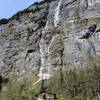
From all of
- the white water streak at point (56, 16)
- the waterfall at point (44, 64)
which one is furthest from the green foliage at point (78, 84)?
the white water streak at point (56, 16)

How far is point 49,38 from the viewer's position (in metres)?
44.0

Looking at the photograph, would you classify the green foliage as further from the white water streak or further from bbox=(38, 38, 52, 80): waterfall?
the white water streak

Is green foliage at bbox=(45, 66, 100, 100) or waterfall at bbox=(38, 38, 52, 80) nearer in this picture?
green foliage at bbox=(45, 66, 100, 100)

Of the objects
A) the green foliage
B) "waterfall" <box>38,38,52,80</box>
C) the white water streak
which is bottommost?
the green foliage

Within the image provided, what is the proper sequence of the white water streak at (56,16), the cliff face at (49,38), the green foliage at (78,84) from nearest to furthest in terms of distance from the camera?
the green foliage at (78,84) → the cliff face at (49,38) → the white water streak at (56,16)

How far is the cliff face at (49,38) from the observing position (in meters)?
40.7

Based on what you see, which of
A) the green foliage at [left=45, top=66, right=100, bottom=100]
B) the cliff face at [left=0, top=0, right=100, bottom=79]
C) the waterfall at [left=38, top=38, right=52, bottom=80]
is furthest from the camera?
the waterfall at [left=38, top=38, right=52, bottom=80]

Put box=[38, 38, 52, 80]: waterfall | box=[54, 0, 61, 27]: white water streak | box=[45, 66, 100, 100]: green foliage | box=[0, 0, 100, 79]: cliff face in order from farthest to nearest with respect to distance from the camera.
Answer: box=[54, 0, 61, 27]: white water streak < box=[38, 38, 52, 80]: waterfall < box=[0, 0, 100, 79]: cliff face < box=[45, 66, 100, 100]: green foliage

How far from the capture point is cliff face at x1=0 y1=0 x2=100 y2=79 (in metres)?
40.7

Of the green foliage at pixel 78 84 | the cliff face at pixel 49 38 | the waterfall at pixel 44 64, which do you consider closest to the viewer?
the green foliage at pixel 78 84

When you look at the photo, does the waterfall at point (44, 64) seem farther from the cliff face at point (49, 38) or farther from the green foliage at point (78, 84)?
the green foliage at point (78, 84)

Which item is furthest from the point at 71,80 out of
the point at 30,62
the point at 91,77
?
the point at 30,62

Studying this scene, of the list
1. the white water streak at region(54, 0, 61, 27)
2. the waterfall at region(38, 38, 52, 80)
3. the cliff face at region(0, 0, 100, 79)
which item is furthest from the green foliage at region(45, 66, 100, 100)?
the white water streak at region(54, 0, 61, 27)

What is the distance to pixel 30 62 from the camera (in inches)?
1743
